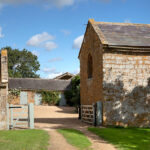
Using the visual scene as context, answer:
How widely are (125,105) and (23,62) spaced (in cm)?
5090

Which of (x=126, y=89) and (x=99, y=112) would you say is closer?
(x=99, y=112)

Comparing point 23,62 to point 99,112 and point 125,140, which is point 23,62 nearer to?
point 99,112

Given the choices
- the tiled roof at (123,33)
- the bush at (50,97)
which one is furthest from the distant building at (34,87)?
the tiled roof at (123,33)

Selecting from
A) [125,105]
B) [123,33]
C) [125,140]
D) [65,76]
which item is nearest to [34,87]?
[65,76]

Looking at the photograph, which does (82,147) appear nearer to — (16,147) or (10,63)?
(16,147)

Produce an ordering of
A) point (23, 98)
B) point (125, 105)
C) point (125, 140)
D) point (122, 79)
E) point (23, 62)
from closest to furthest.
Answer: point (125, 140) < point (125, 105) < point (122, 79) < point (23, 98) < point (23, 62)

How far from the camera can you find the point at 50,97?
37219 millimetres

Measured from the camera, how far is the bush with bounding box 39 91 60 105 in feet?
121

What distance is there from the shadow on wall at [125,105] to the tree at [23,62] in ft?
163

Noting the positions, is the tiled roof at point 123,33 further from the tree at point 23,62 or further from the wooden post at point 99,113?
the tree at point 23,62

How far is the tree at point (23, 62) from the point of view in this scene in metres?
62.0

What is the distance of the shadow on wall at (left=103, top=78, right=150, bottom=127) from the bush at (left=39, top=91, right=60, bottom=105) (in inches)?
906

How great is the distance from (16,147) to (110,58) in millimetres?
8421

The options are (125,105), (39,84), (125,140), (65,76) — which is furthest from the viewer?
(65,76)
